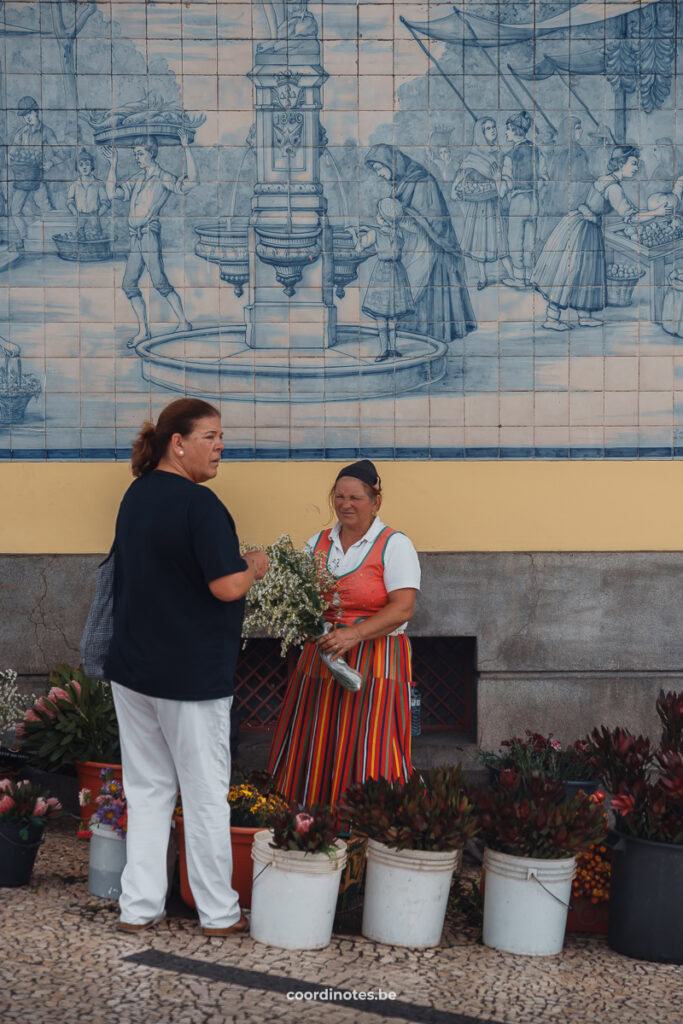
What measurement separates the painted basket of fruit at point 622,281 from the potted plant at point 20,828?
395 centimetres

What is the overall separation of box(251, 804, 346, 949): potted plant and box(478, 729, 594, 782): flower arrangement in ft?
4.24

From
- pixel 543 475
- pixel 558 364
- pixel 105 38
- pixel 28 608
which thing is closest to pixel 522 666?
pixel 543 475

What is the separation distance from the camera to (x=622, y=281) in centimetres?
677

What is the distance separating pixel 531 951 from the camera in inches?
185

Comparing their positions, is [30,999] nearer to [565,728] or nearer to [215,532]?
[215,532]

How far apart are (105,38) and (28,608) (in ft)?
10.3

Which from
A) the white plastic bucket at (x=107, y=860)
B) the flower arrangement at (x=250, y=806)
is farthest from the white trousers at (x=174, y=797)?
the flower arrangement at (x=250, y=806)

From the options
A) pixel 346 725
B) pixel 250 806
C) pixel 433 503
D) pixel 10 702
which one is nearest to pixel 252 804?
pixel 250 806

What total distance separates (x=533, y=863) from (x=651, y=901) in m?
0.47

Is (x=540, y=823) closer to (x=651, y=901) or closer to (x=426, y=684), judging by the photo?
(x=651, y=901)

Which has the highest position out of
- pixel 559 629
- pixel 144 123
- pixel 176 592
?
pixel 144 123

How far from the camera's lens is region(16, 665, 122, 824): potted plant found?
6.01 metres

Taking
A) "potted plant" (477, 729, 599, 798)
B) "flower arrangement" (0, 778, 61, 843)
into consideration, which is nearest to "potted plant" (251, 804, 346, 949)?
"flower arrangement" (0, 778, 61, 843)

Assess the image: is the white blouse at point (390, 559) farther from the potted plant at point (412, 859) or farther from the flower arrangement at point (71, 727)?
the flower arrangement at point (71, 727)
